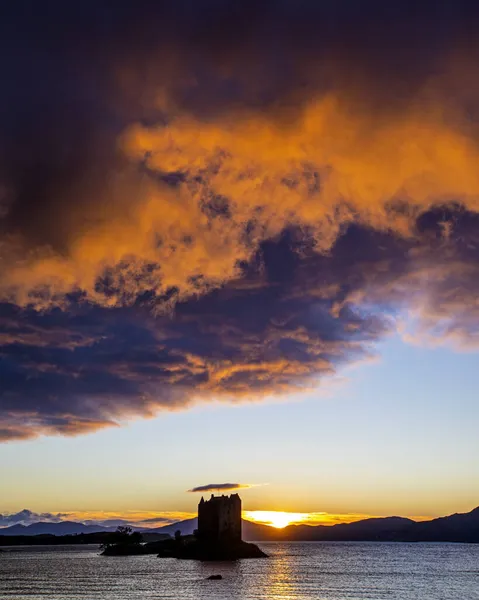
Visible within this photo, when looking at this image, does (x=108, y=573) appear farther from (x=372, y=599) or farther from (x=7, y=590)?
(x=372, y=599)

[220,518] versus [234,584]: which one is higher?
[220,518]

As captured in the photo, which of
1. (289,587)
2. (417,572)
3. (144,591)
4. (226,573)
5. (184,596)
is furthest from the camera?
(417,572)

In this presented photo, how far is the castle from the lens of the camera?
189625 millimetres

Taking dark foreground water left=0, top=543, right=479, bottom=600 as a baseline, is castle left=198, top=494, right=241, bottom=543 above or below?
above

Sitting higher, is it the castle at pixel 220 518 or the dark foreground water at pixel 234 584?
the castle at pixel 220 518

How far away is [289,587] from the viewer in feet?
445

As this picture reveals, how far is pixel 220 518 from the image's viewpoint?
18950 centimetres

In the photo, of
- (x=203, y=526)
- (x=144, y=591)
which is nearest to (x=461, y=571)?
(x=203, y=526)

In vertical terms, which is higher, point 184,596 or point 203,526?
point 203,526

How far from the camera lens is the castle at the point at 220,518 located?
189625 millimetres

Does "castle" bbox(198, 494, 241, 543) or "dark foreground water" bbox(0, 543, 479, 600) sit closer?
"dark foreground water" bbox(0, 543, 479, 600)

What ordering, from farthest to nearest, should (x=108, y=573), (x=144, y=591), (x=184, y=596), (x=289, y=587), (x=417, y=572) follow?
1. (x=417, y=572)
2. (x=108, y=573)
3. (x=289, y=587)
4. (x=144, y=591)
5. (x=184, y=596)

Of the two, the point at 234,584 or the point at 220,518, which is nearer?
the point at 234,584

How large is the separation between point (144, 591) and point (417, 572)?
100007 millimetres
